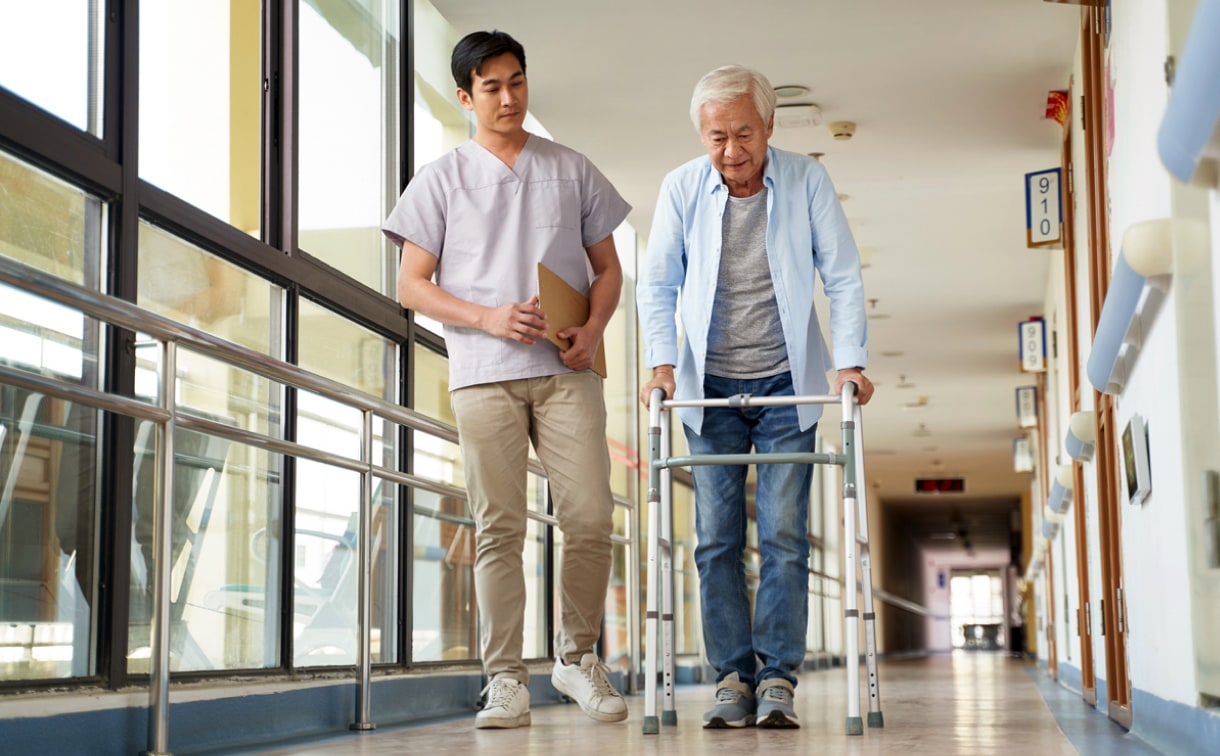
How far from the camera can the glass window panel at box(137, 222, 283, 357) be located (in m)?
2.75

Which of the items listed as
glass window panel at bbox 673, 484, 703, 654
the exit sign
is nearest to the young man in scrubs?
glass window panel at bbox 673, 484, 703, 654

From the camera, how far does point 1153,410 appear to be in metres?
2.25

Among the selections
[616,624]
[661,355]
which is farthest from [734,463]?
Answer: [616,624]

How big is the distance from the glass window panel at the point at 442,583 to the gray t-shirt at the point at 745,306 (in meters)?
1.50

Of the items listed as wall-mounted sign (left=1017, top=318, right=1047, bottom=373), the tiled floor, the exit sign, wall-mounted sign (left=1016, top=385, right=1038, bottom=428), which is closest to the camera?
the tiled floor

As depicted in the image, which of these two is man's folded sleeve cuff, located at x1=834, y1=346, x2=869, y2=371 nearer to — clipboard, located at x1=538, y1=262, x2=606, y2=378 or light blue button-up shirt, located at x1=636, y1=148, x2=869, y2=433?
light blue button-up shirt, located at x1=636, y1=148, x2=869, y2=433

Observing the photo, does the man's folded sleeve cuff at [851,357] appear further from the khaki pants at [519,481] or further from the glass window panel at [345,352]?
the glass window panel at [345,352]

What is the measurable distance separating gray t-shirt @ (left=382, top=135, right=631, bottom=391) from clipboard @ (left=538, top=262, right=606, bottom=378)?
0.16 feet

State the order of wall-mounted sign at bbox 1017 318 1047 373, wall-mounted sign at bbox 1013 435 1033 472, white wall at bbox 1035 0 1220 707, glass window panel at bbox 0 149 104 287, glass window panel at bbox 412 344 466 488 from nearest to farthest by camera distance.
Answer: white wall at bbox 1035 0 1220 707, glass window panel at bbox 0 149 104 287, glass window panel at bbox 412 344 466 488, wall-mounted sign at bbox 1017 318 1047 373, wall-mounted sign at bbox 1013 435 1033 472

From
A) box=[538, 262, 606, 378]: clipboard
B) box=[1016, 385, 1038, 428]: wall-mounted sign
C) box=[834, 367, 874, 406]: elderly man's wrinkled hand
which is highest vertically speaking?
box=[1016, 385, 1038, 428]: wall-mounted sign

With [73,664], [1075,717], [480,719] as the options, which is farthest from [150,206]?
[1075,717]

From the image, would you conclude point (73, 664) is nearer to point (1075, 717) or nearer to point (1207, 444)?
point (1207, 444)

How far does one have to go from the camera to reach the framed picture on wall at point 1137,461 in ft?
7.90

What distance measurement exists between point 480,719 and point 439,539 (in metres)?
1.68
